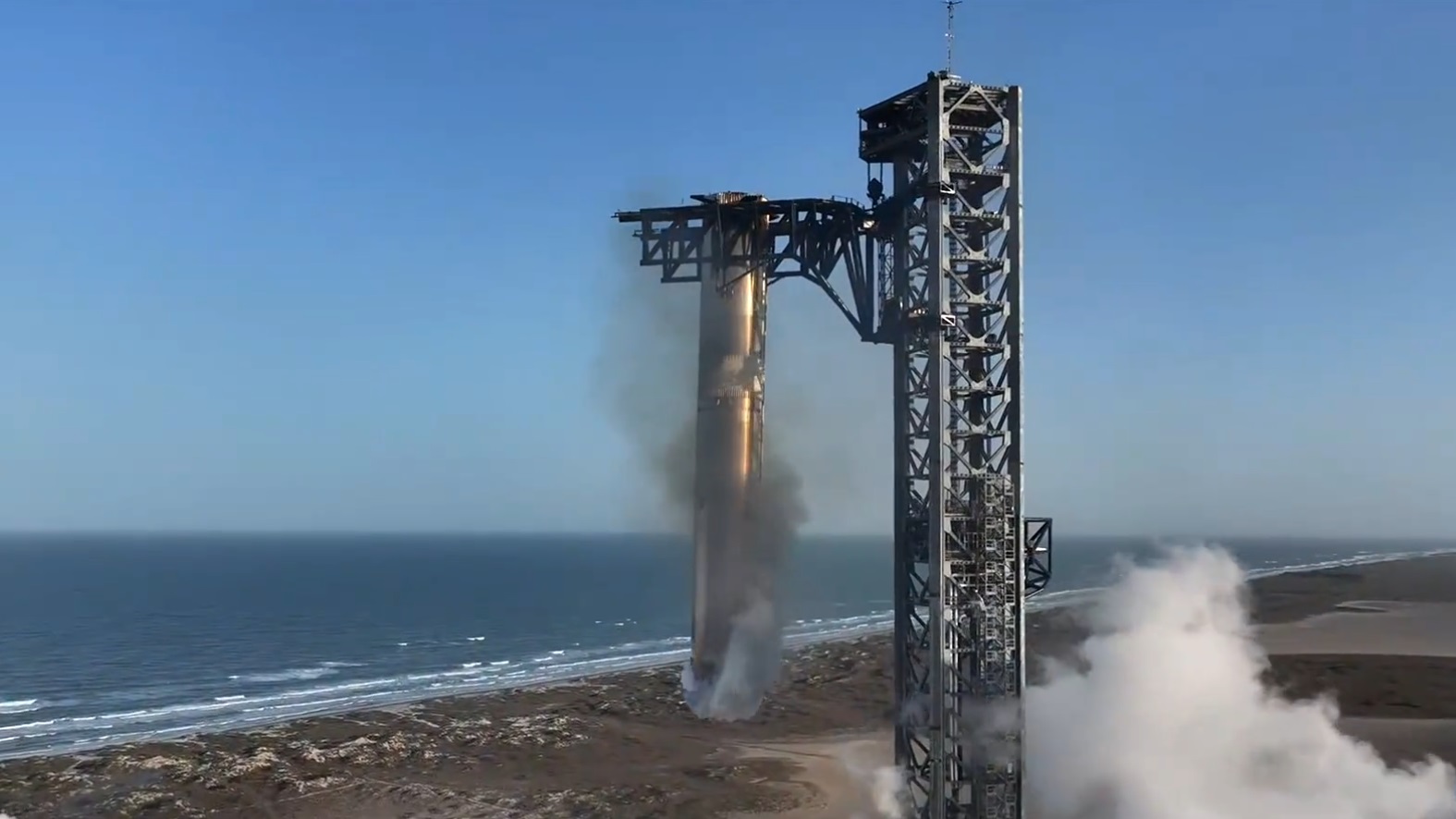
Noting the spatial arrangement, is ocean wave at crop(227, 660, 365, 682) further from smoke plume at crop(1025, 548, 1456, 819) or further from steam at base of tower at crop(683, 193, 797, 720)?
smoke plume at crop(1025, 548, 1456, 819)

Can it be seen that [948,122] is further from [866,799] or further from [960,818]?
[866,799]

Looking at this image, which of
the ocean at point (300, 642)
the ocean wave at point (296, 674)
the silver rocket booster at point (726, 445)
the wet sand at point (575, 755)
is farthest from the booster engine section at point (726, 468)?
the ocean wave at point (296, 674)

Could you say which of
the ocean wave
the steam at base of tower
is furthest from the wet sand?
the ocean wave

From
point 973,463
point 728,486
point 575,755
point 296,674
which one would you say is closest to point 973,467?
point 973,463

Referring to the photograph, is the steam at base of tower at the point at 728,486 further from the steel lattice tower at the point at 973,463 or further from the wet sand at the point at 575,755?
the wet sand at the point at 575,755

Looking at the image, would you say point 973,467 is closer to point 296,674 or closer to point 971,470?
point 971,470
